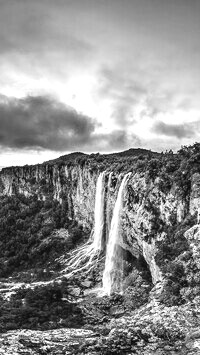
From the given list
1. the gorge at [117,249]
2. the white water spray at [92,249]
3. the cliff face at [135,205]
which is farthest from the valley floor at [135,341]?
the white water spray at [92,249]

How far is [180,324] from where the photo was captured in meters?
14.4

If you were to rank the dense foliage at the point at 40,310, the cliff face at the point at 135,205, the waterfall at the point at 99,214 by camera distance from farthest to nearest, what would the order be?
the waterfall at the point at 99,214, the cliff face at the point at 135,205, the dense foliage at the point at 40,310

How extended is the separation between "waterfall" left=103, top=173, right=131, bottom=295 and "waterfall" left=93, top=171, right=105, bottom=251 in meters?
4.20

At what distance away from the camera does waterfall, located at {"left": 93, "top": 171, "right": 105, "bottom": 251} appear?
39062mm

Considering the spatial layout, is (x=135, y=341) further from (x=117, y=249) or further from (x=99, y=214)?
(x=99, y=214)

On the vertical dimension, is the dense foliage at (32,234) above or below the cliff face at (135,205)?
below

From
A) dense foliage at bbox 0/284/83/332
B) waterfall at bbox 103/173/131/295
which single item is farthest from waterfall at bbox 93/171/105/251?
dense foliage at bbox 0/284/83/332

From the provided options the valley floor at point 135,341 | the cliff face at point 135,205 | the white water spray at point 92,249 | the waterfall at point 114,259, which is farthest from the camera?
the white water spray at point 92,249

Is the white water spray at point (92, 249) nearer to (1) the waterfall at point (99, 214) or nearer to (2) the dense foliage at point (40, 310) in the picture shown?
(1) the waterfall at point (99, 214)

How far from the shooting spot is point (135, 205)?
30.8 meters

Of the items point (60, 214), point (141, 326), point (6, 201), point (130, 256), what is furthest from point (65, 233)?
point (141, 326)

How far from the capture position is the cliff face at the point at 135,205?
25.7 m

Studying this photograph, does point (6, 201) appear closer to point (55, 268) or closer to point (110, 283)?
point (55, 268)

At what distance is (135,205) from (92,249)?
1117 cm
